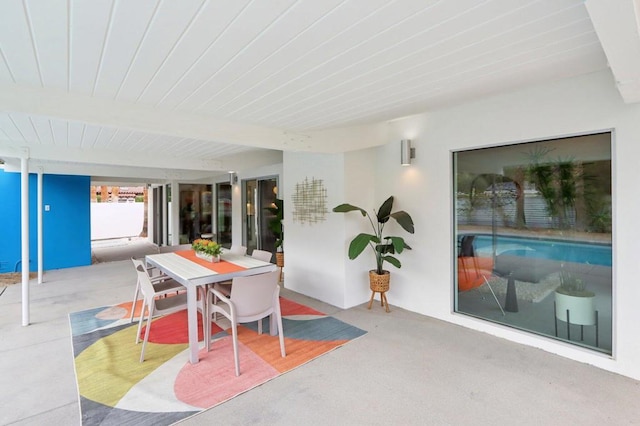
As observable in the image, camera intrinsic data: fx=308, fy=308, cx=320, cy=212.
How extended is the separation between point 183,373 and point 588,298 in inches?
148

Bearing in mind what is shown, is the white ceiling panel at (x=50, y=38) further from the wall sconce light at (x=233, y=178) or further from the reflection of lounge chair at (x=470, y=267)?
the wall sconce light at (x=233, y=178)

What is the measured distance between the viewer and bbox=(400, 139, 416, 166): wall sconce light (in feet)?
13.3

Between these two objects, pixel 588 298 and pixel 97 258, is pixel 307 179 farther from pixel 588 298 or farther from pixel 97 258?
pixel 97 258

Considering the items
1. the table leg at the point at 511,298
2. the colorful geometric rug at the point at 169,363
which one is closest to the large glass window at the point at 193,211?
the colorful geometric rug at the point at 169,363

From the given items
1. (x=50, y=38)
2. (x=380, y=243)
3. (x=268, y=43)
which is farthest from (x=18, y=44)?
(x=380, y=243)

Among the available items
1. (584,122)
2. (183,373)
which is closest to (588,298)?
(584,122)

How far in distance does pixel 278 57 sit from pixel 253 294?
2019mm

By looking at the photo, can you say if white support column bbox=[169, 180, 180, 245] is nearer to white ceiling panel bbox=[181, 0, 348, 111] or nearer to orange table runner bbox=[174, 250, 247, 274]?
orange table runner bbox=[174, 250, 247, 274]

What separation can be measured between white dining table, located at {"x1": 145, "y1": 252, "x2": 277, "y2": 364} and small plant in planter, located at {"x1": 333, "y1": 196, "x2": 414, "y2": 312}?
3.65ft

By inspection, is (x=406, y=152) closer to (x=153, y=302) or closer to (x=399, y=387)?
(x=399, y=387)

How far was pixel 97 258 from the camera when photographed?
8492 millimetres

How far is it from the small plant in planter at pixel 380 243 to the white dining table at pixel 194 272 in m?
1.11

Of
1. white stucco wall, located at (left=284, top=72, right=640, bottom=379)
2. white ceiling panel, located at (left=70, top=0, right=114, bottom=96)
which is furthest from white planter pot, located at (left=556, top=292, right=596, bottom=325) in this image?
white ceiling panel, located at (left=70, top=0, right=114, bottom=96)

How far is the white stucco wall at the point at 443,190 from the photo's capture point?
102 inches
